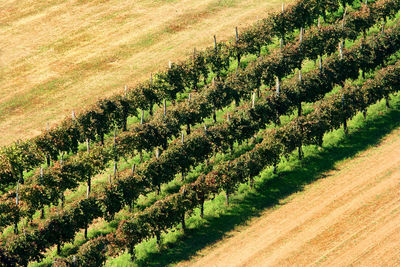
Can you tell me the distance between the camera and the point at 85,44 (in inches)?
2285

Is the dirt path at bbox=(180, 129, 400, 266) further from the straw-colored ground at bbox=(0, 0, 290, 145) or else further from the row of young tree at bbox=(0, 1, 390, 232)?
the straw-colored ground at bbox=(0, 0, 290, 145)

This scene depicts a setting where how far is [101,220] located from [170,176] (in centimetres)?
537

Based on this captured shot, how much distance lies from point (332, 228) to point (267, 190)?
5504 mm

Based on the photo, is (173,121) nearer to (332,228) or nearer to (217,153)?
(217,153)

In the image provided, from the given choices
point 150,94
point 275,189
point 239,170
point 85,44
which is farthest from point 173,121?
point 85,44

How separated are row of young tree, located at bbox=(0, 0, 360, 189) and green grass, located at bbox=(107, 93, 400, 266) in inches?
450

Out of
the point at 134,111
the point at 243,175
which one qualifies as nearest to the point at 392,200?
the point at 243,175

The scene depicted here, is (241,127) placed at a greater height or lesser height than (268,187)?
greater

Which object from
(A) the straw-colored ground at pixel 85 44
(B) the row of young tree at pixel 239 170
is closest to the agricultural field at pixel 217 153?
(B) the row of young tree at pixel 239 170

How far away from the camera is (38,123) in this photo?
4588 centimetres

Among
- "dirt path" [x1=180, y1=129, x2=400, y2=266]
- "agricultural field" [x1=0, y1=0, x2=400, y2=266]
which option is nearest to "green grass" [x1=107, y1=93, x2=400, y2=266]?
"agricultural field" [x1=0, y1=0, x2=400, y2=266]

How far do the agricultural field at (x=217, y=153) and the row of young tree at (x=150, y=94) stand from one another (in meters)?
0.11

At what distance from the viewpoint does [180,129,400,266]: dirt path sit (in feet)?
94.6

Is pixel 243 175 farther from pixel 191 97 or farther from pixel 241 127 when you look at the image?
pixel 191 97
